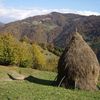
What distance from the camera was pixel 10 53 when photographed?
61.9 metres

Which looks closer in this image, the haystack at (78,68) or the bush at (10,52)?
the haystack at (78,68)

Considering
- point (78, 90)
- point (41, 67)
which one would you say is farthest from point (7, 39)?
point (78, 90)

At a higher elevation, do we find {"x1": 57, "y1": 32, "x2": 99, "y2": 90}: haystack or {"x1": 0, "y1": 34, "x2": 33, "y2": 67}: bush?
{"x1": 57, "y1": 32, "x2": 99, "y2": 90}: haystack

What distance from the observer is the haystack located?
30.1m

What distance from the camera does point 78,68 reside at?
30312mm

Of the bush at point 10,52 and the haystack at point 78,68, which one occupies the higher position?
the haystack at point 78,68

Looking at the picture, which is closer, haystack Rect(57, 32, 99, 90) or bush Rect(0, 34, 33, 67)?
haystack Rect(57, 32, 99, 90)

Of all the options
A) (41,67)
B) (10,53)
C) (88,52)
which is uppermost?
(88,52)

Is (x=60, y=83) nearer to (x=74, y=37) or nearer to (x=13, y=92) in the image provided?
(x=74, y=37)

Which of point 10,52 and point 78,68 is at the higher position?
point 78,68

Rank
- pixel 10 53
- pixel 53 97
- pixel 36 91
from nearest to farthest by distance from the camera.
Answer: pixel 53 97, pixel 36 91, pixel 10 53

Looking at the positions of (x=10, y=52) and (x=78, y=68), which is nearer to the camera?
(x=78, y=68)

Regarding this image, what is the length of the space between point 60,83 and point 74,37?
4996 millimetres

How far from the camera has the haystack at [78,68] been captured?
3011 cm
